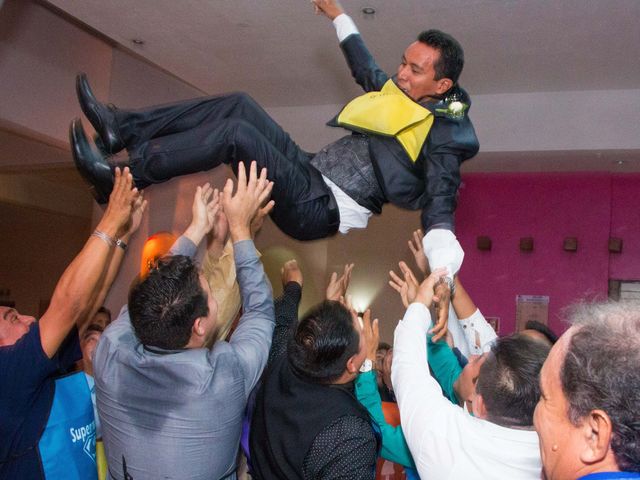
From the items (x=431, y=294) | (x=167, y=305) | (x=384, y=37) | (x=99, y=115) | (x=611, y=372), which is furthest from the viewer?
(x=384, y=37)

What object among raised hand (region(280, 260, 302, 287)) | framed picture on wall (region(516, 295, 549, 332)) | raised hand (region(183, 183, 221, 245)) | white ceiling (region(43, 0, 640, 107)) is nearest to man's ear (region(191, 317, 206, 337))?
raised hand (region(183, 183, 221, 245))

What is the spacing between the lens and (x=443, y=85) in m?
2.23

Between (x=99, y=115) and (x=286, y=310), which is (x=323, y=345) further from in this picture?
(x=99, y=115)

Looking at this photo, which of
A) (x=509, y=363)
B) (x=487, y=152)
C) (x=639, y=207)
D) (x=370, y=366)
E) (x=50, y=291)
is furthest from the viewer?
(x=50, y=291)

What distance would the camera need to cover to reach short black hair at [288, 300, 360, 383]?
66.3 inches

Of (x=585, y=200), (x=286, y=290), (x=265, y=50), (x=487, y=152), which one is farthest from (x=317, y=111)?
(x=286, y=290)

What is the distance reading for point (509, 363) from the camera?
1.51 meters

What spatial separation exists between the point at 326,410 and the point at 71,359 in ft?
2.40

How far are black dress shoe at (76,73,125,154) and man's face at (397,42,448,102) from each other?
3.17 feet

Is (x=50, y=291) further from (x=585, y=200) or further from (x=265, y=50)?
(x=585, y=200)

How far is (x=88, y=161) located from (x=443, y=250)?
1107 millimetres

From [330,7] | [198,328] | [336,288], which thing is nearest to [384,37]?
[330,7]

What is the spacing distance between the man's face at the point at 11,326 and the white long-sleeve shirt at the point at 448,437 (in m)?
1.08

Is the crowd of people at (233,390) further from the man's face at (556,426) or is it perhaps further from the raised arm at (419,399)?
the man's face at (556,426)
